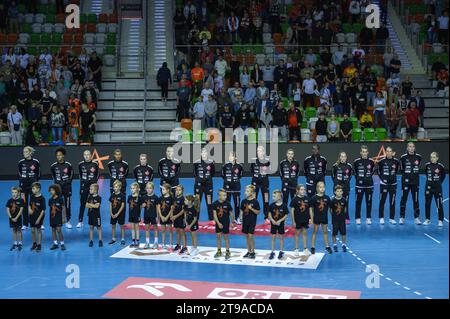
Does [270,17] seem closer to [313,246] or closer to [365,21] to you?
[365,21]

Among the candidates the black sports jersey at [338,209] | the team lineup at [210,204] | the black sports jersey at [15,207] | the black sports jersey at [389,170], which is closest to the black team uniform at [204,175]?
the team lineup at [210,204]

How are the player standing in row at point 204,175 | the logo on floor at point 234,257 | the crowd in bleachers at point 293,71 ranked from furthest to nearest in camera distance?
the crowd in bleachers at point 293,71
the player standing in row at point 204,175
the logo on floor at point 234,257

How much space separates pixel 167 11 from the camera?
36.9 metres

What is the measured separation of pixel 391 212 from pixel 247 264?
5872mm

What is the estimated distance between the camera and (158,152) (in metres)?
28.1

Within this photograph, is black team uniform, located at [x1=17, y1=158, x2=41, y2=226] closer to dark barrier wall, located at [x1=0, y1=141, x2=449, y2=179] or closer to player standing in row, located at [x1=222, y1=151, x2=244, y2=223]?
player standing in row, located at [x1=222, y1=151, x2=244, y2=223]

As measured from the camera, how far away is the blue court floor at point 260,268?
14727mm

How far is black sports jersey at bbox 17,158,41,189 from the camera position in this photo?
19812 millimetres

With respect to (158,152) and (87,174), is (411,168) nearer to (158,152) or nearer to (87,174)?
(87,174)

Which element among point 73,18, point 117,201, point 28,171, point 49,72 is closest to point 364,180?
point 117,201

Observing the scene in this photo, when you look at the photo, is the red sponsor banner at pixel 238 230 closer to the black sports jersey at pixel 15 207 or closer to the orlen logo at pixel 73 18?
the black sports jersey at pixel 15 207

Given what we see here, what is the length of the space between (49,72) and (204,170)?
12576 mm

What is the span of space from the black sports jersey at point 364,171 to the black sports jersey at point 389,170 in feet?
0.96
